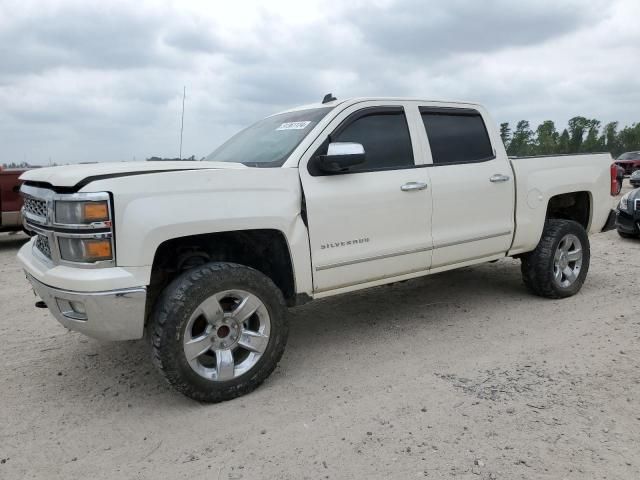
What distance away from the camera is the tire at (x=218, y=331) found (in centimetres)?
304

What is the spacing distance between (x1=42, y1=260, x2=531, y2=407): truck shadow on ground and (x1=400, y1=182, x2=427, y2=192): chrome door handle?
124 centimetres

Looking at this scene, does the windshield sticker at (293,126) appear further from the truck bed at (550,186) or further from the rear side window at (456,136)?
the truck bed at (550,186)

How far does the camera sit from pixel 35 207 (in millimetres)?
3318

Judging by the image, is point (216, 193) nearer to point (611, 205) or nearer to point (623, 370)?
point (623, 370)

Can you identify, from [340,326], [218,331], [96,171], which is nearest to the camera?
[96,171]

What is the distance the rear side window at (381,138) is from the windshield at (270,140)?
256 millimetres

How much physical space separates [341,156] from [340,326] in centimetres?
180

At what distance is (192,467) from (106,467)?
Answer: 44cm

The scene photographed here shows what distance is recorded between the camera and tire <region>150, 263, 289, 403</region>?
9.98 ft

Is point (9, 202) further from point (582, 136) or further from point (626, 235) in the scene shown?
point (582, 136)

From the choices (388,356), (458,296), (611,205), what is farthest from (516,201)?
(388,356)

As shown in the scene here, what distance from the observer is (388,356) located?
392 centimetres

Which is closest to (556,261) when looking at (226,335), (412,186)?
(412,186)

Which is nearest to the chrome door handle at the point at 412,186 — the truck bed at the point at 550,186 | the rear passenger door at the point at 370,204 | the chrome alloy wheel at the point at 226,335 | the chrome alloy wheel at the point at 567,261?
the rear passenger door at the point at 370,204
